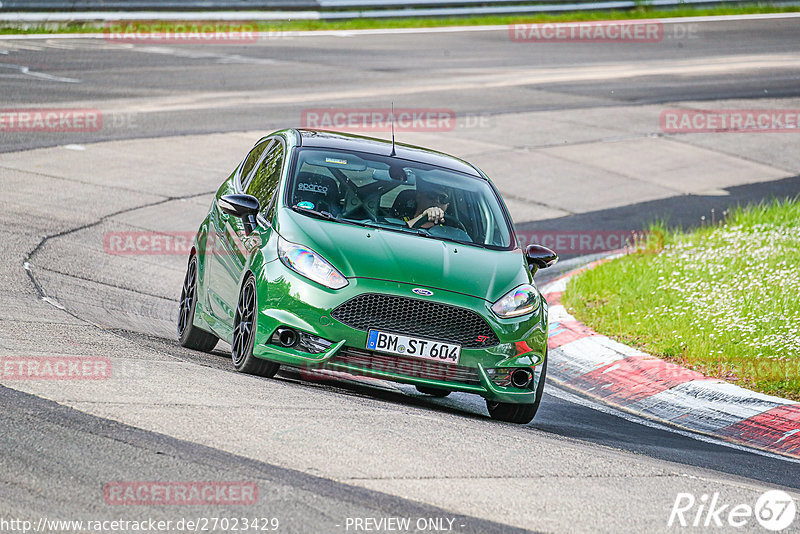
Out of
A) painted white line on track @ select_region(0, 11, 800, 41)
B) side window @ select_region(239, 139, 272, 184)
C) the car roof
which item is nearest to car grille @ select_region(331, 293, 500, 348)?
the car roof

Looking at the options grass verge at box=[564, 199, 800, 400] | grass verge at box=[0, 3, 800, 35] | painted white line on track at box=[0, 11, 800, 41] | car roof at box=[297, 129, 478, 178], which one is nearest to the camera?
car roof at box=[297, 129, 478, 178]

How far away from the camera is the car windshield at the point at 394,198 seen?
8.16m

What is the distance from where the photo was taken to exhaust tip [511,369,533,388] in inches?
299

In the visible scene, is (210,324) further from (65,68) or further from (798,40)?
(798,40)

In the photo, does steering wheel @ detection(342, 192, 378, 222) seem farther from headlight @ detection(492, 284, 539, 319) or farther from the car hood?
headlight @ detection(492, 284, 539, 319)

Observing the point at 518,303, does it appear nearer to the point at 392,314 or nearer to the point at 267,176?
the point at 392,314

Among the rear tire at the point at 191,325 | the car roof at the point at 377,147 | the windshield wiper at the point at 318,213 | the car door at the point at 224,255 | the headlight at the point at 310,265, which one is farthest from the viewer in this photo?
the rear tire at the point at 191,325

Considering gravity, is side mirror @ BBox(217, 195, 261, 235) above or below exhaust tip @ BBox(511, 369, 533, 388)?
above

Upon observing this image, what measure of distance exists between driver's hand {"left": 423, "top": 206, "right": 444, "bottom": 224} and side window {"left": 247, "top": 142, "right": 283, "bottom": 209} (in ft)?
3.51

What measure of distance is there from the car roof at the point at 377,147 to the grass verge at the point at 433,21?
19906 mm

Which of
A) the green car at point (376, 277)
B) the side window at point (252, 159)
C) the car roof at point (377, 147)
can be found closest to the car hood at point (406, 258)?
the green car at point (376, 277)

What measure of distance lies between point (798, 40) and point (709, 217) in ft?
70.1

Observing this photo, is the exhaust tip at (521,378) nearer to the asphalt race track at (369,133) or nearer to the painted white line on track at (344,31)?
the asphalt race track at (369,133)

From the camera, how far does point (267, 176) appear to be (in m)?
8.73
